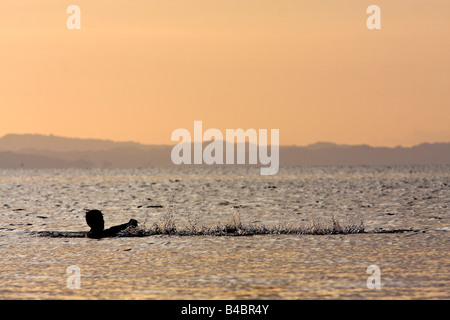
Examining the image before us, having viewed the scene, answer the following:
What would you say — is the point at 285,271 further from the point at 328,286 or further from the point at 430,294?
the point at 430,294

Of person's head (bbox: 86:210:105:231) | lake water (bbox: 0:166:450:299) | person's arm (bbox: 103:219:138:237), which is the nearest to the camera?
lake water (bbox: 0:166:450:299)

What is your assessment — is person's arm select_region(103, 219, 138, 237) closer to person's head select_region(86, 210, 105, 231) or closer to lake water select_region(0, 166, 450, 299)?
person's head select_region(86, 210, 105, 231)

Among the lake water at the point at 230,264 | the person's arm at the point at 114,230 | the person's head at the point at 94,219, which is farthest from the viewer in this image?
the person's arm at the point at 114,230

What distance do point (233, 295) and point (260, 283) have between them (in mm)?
2130

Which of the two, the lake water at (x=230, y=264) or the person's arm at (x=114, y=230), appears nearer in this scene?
the lake water at (x=230, y=264)

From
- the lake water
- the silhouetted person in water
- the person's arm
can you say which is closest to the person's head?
the silhouetted person in water

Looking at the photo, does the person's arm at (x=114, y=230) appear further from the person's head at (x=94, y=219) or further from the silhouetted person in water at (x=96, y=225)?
the person's head at (x=94, y=219)

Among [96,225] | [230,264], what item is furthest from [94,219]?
[230,264]

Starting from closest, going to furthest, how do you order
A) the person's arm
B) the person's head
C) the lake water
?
the lake water
the person's head
the person's arm

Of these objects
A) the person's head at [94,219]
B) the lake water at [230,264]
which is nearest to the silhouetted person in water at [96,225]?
the person's head at [94,219]

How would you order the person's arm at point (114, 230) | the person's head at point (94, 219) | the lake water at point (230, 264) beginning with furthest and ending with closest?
the person's arm at point (114, 230) → the person's head at point (94, 219) → the lake water at point (230, 264)

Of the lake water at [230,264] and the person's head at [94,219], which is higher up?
the person's head at [94,219]
